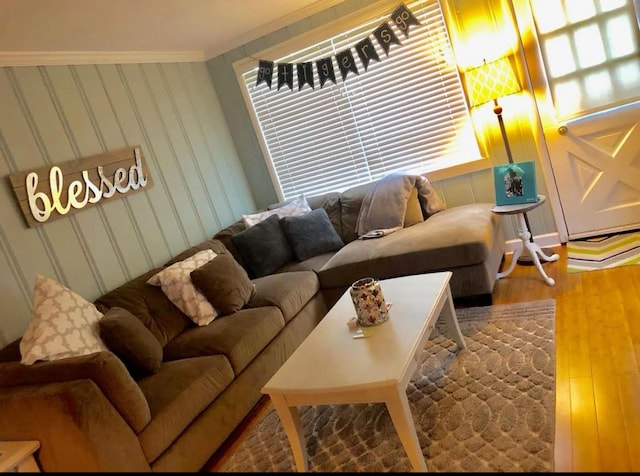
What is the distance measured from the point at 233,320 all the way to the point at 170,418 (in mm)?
835

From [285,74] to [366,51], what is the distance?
76 centimetres

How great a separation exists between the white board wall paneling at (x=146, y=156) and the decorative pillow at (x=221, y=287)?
0.70 m

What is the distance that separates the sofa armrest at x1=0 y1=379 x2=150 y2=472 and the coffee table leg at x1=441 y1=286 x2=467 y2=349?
5.34 feet

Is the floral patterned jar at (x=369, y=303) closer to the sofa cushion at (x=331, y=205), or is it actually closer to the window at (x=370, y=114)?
the sofa cushion at (x=331, y=205)

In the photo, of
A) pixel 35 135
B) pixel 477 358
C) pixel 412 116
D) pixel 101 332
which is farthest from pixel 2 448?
pixel 412 116

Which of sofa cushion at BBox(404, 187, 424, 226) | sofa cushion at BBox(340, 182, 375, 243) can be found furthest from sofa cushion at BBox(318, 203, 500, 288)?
sofa cushion at BBox(340, 182, 375, 243)

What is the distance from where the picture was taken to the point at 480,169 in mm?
4098

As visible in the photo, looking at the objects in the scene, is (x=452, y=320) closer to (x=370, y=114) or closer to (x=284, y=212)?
(x=284, y=212)

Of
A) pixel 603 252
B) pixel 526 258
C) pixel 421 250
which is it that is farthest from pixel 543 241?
pixel 421 250

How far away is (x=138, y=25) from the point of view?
3400 millimetres

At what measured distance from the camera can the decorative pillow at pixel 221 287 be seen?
10.5 ft

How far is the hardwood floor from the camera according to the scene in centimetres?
186

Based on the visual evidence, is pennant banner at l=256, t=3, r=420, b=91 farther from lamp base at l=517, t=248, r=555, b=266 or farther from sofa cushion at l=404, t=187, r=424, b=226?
lamp base at l=517, t=248, r=555, b=266

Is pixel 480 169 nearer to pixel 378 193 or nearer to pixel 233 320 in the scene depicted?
pixel 378 193
